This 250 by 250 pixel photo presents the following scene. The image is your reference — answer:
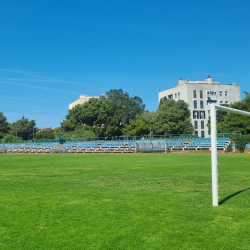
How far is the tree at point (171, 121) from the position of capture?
200ft

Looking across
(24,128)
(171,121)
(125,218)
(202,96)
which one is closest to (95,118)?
(171,121)

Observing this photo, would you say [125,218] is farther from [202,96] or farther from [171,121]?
[202,96]

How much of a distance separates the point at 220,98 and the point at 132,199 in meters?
71.3

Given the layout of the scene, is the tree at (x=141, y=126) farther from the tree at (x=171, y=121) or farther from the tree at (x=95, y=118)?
the tree at (x=171, y=121)

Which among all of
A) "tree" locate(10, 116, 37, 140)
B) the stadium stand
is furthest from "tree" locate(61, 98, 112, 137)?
"tree" locate(10, 116, 37, 140)

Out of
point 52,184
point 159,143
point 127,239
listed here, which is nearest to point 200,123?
point 159,143

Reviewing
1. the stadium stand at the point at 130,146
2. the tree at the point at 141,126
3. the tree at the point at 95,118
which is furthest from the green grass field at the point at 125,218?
the tree at the point at 141,126

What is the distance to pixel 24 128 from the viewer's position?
306 ft

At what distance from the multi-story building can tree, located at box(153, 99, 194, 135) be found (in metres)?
8.86

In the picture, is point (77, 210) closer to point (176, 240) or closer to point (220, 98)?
point (176, 240)

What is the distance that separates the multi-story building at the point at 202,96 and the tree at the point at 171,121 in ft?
29.1

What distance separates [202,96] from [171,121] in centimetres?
1542

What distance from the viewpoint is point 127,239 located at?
4.42 m

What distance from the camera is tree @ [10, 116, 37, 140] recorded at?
92750 millimetres
